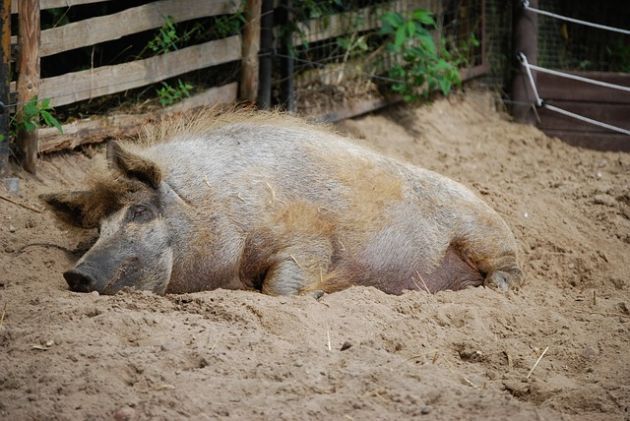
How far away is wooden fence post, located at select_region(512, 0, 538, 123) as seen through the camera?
10242mm

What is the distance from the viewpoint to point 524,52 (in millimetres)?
10336

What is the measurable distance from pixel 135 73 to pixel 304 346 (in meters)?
3.58

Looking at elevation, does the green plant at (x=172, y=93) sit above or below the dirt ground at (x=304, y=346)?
above

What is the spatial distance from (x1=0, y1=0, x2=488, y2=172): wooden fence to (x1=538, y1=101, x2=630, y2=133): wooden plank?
266 cm

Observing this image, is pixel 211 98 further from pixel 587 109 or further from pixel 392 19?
pixel 587 109

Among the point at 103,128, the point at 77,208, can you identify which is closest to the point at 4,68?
the point at 103,128

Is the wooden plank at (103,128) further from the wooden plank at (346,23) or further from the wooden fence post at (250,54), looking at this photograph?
the wooden plank at (346,23)

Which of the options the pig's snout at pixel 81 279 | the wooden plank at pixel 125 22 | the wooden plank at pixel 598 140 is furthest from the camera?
the wooden plank at pixel 598 140

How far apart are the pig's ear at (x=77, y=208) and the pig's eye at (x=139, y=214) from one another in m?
0.19

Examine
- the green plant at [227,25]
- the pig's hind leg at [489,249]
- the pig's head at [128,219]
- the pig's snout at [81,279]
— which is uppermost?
the green plant at [227,25]

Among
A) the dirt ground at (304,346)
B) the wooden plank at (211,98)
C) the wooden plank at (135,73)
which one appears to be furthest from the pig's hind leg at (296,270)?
the wooden plank at (211,98)

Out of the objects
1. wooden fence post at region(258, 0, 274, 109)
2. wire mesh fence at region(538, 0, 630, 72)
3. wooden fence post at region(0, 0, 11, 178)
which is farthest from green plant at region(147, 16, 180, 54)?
wire mesh fence at region(538, 0, 630, 72)

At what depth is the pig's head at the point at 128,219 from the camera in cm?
507

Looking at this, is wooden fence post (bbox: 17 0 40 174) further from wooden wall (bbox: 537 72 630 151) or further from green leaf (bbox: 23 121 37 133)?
wooden wall (bbox: 537 72 630 151)
